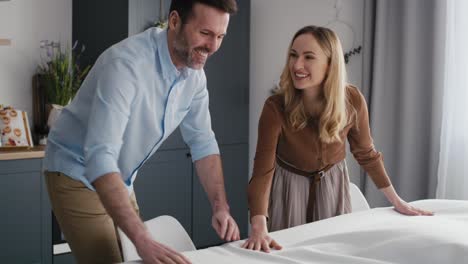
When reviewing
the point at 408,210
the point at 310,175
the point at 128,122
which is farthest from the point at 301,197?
the point at 128,122

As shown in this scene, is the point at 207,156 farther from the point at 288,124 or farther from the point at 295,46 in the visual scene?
the point at 295,46

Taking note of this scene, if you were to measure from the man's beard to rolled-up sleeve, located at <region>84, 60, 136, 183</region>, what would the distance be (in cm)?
21

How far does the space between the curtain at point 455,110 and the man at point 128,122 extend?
2165mm

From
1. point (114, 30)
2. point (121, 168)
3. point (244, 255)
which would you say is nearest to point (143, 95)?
point (121, 168)

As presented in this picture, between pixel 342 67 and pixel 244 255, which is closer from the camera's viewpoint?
pixel 244 255

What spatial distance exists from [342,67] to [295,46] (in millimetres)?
191

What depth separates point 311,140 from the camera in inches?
93.0

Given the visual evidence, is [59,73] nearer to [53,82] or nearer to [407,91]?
[53,82]

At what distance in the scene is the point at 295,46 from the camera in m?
2.40

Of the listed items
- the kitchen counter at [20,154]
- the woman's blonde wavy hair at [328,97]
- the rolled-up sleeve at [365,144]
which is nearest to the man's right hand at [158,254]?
the woman's blonde wavy hair at [328,97]

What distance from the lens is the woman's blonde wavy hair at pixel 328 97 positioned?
2311mm

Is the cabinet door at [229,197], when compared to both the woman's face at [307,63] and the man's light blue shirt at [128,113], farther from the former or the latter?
the man's light blue shirt at [128,113]

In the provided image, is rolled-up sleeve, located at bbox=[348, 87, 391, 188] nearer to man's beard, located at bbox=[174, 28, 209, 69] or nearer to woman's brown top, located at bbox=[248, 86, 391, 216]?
woman's brown top, located at bbox=[248, 86, 391, 216]

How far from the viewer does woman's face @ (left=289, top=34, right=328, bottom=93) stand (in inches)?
91.6
